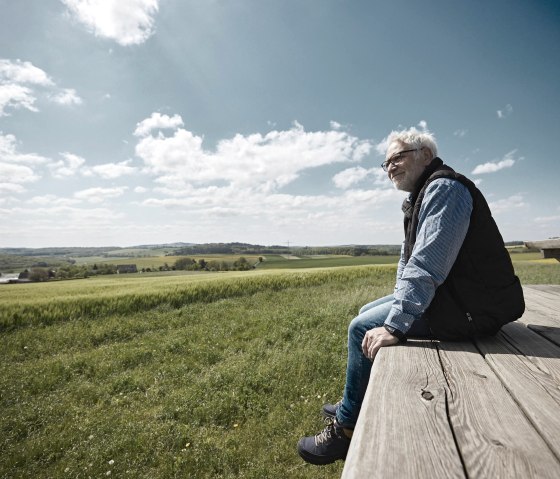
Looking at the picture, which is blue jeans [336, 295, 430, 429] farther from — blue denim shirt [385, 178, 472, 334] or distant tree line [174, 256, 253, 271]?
distant tree line [174, 256, 253, 271]

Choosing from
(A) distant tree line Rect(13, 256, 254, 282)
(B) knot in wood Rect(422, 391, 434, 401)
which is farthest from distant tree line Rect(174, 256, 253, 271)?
(B) knot in wood Rect(422, 391, 434, 401)

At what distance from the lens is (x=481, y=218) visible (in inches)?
85.3

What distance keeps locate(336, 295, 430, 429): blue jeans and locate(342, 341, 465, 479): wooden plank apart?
0.55 metres

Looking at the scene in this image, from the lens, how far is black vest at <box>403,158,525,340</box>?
2.08m

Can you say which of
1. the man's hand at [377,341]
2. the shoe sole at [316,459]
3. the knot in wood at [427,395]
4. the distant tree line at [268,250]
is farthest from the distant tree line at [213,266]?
the knot in wood at [427,395]

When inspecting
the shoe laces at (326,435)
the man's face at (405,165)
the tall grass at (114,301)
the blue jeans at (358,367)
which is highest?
the man's face at (405,165)

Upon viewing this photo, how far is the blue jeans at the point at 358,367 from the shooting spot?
7.39ft

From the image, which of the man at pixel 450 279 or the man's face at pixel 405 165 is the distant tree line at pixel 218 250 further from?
the man at pixel 450 279

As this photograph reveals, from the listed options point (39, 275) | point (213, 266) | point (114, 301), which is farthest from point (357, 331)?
point (213, 266)

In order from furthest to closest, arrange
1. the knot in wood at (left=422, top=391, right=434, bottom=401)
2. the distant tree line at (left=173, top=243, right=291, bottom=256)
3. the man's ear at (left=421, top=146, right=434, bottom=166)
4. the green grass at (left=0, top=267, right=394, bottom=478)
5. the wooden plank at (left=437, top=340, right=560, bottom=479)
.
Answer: the distant tree line at (left=173, top=243, right=291, bottom=256), the green grass at (left=0, top=267, right=394, bottom=478), the man's ear at (left=421, top=146, right=434, bottom=166), the knot in wood at (left=422, top=391, right=434, bottom=401), the wooden plank at (left=437, top=340, right=560, bottom=479)

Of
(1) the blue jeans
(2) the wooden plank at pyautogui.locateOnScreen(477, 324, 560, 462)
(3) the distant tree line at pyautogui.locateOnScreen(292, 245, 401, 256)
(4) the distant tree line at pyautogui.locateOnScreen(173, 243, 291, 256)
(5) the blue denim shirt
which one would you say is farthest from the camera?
(4) the distant tree line at pyautogui.locateOnScreen(173, 243, 291, 256)

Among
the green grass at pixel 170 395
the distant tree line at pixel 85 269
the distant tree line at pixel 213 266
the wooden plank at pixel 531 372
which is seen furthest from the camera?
the distant tree line at pixel 213 266

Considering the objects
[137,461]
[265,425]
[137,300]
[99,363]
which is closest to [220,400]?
[265,425]

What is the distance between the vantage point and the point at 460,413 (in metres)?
1.24
